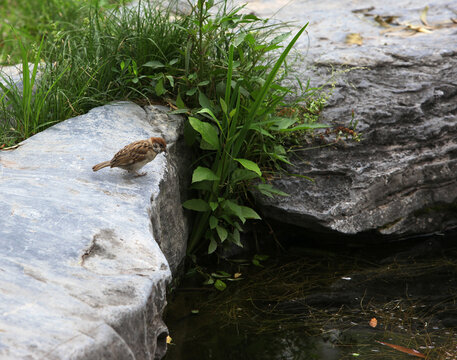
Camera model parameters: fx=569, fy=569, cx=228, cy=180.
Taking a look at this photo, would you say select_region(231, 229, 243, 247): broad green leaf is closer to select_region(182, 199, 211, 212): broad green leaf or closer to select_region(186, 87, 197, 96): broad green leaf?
select_region(182, 199, 211, 212): broad green leaf

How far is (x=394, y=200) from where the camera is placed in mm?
4238

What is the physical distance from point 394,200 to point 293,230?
2.58 feet

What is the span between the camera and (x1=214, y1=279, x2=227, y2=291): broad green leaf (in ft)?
12.3

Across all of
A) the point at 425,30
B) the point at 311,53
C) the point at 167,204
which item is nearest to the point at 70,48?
the point at 167,204

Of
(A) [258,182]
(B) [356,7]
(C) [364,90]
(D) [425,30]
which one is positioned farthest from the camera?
(B) [356,7]

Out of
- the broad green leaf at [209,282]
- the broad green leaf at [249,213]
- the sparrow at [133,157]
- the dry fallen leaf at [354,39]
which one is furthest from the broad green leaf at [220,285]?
the dry fallen leaf at [354,39]

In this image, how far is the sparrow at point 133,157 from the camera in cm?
304

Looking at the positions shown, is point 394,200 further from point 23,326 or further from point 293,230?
point 23,326

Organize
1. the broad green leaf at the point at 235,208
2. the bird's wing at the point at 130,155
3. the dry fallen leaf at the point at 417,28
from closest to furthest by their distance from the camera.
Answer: the bird's wing at the point at 130,155, the broad green leaf at the point at 235,208, the dry fallen leaf at the point at 417,28

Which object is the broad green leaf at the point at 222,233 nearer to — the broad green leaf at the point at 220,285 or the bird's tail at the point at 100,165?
the broad green leaf at the point at 220,285

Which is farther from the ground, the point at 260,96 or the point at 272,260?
the point at 260,96

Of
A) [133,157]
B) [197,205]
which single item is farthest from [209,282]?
[133,157]

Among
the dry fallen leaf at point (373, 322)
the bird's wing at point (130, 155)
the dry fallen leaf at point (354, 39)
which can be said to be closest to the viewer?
the bird's wing at point (130, 155)

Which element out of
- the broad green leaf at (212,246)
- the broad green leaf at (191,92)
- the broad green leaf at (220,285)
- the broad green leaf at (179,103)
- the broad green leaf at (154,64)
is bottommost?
the broad green leaf at (220,285)
